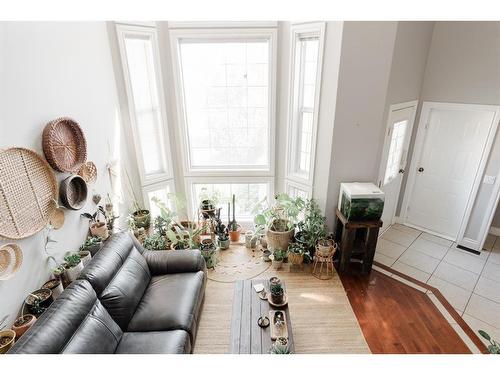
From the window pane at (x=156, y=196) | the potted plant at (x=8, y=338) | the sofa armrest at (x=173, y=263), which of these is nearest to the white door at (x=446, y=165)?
the sofa armrest at (x=173, y=263)

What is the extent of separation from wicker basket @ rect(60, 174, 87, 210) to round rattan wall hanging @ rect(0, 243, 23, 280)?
24.4 inches

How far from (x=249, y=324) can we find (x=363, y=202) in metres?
1.89

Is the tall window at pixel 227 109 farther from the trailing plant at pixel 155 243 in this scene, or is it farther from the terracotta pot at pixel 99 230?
the terracotta pot at pixel 99 230

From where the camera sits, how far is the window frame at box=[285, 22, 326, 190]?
3295 millimetres

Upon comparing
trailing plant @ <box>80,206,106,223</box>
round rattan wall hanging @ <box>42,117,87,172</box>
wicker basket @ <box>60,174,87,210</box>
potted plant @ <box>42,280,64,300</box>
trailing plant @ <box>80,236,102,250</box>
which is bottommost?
potted plant @ <box>42,280,64,300</box>

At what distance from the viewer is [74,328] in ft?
6.40

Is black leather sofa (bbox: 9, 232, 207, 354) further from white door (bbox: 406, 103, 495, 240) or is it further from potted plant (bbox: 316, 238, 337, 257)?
white door (bbox: 406, 103, 495, 240)

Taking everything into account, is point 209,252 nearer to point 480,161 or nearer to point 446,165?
point 446,165

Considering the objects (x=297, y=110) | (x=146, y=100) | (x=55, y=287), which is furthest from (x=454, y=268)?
(x=146, y=100)

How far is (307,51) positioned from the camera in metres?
3.58

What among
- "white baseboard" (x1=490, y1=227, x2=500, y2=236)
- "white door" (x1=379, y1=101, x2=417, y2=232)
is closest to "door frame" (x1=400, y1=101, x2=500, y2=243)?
"white door" (x1=379, y1=101, x2=417, y2=232)
